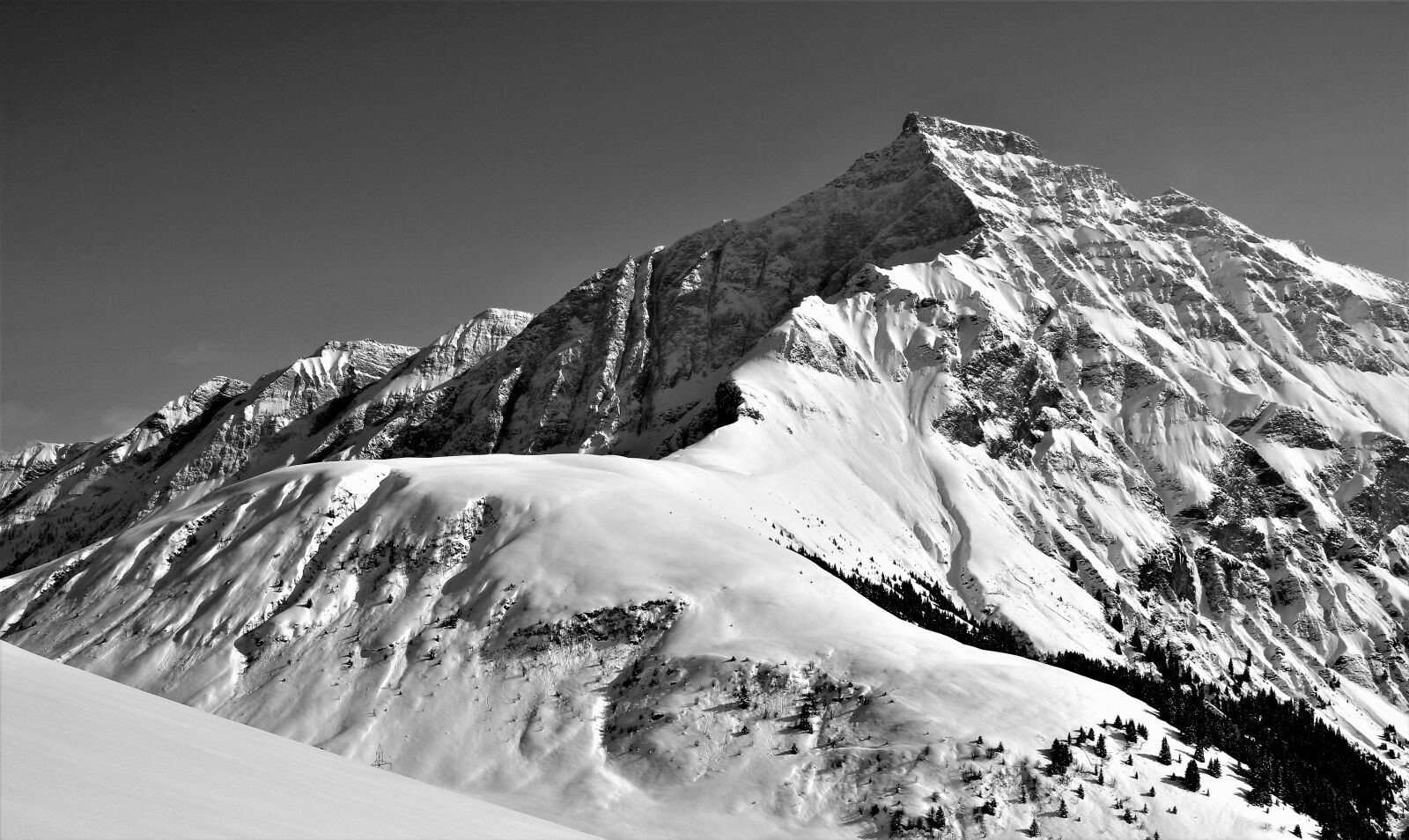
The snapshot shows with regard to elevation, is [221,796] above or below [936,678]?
below

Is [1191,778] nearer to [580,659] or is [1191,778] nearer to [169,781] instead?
[580,659]

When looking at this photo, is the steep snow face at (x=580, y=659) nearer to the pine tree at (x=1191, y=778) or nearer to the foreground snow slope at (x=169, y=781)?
the pine tree at (x=1191, y=778)

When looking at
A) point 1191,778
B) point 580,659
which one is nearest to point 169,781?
point 1191,778

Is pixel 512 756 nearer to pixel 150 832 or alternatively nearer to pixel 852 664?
pixel 852 664

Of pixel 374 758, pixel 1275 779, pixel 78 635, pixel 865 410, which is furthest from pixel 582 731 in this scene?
pixel 865 410

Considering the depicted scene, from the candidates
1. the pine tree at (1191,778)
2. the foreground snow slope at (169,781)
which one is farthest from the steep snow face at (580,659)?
the foreground snow slope at (169,781)

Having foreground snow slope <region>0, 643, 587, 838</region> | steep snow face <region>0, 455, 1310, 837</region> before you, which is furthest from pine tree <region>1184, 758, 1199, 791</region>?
foreground snow slope <region>0, 643, 587, 838</region>

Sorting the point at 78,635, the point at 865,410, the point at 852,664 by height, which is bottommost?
the point at 78,635
